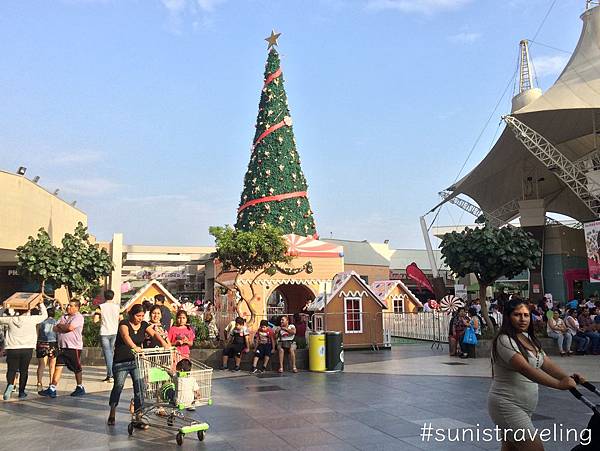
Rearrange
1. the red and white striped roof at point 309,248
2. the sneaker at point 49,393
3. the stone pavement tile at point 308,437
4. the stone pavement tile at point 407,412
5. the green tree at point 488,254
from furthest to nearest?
the red and white striped roof at point 309,248, the green tree at point 488,254, the sneaker at point 49,393, the stone pavement tile at point 407,412, the stone pavement tile at point 308,437

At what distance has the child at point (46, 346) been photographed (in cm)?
988

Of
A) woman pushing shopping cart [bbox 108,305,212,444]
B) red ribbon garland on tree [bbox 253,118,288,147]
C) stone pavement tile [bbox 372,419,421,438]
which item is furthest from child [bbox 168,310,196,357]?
red ribbon garland on tree [bbox 253,118,288,147]

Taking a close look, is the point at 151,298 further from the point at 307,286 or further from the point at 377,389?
the point at 377,389

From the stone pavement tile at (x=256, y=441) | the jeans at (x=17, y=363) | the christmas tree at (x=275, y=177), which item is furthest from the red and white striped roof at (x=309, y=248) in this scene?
the stone pavement tile at (x=256, y=441)

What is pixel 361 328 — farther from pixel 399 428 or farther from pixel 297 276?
pixel 399 428

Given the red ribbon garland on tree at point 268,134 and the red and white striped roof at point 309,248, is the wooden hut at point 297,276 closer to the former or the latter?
the red and white striped roof at point 309,248

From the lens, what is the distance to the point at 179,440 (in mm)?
6039

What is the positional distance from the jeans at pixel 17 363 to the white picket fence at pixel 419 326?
11.3 meters

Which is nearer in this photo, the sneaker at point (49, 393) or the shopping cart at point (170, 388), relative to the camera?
the shopping cart at point (170, 388)

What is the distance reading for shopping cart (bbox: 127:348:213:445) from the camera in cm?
634

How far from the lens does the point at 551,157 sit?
106 feet

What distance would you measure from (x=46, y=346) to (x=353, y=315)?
980 centimetres

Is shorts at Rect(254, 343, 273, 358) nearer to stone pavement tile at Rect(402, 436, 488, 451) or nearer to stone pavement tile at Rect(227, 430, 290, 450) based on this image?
stone pavement tile at Rect(227, 430, 290, 450)

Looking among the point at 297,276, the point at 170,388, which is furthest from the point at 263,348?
the point at 297,276
